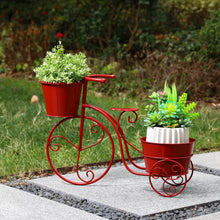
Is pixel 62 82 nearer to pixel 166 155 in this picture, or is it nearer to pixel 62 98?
pixel 62 98

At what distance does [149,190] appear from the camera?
12.8ft

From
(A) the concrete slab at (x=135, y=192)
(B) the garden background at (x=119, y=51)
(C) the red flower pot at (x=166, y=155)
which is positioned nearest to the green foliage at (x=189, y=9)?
(B) the garden background at (x=119, y=51)

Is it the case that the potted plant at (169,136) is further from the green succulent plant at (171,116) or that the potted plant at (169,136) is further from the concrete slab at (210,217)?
the concrete slab at (210,217)

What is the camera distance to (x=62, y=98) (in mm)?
3791

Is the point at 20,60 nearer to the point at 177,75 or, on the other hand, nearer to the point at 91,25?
the point at 91,25

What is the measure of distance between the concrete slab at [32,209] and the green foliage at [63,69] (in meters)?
0.93

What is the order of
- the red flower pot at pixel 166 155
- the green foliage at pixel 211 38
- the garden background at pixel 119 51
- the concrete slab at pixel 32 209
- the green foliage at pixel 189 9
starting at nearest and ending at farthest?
the concrete slab at pixel 32 209 → the red flower pot at pixel 166 155 → the garden background at pixel 119 51 → the green foliage at pixel 211 38 → the green foliage at pixel 189 9

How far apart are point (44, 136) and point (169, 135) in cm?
225

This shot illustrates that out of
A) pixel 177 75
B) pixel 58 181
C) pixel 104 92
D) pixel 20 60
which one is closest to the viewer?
pixel 58 181

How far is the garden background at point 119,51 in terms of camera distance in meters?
6.61

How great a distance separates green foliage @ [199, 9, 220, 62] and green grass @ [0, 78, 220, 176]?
6.01 ft

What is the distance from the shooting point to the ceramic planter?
3.63 meters

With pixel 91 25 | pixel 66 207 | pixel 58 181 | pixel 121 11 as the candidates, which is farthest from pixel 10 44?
pixel 66 207

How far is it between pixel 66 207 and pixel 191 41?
7.32 metres
